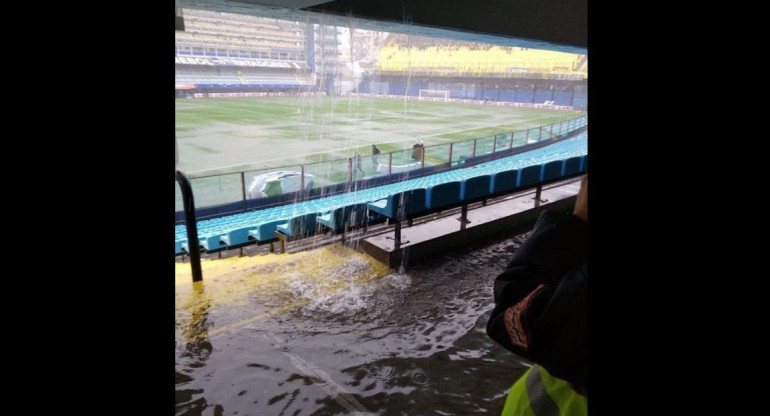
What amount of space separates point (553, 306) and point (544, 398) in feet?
1.16

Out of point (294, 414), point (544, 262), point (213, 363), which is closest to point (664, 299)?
point (544, 262)

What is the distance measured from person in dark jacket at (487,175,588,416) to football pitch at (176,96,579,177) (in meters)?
22.4

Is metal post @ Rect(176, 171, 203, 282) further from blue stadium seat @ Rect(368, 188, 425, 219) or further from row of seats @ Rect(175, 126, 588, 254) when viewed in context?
blue stadium seat @ Rect(368, 188, 425, 219)

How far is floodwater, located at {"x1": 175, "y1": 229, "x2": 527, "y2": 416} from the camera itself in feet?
8.21

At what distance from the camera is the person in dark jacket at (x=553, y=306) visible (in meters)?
0.81

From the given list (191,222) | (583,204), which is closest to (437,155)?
(191,222)

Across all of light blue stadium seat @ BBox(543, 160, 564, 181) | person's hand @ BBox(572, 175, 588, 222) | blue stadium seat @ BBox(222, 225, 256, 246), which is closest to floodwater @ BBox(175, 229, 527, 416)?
blue stadium seat @ BBox(222, 225, 256, 246)

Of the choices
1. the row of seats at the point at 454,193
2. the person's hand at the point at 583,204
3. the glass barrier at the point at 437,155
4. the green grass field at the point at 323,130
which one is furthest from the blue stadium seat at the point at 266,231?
the glass barrier at the point at 437,155

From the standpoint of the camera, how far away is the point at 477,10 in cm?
509

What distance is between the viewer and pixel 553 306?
2.69 ft

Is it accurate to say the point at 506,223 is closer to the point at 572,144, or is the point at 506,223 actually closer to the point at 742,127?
the point at 742,127

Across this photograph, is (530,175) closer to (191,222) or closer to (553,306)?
(191,222)
